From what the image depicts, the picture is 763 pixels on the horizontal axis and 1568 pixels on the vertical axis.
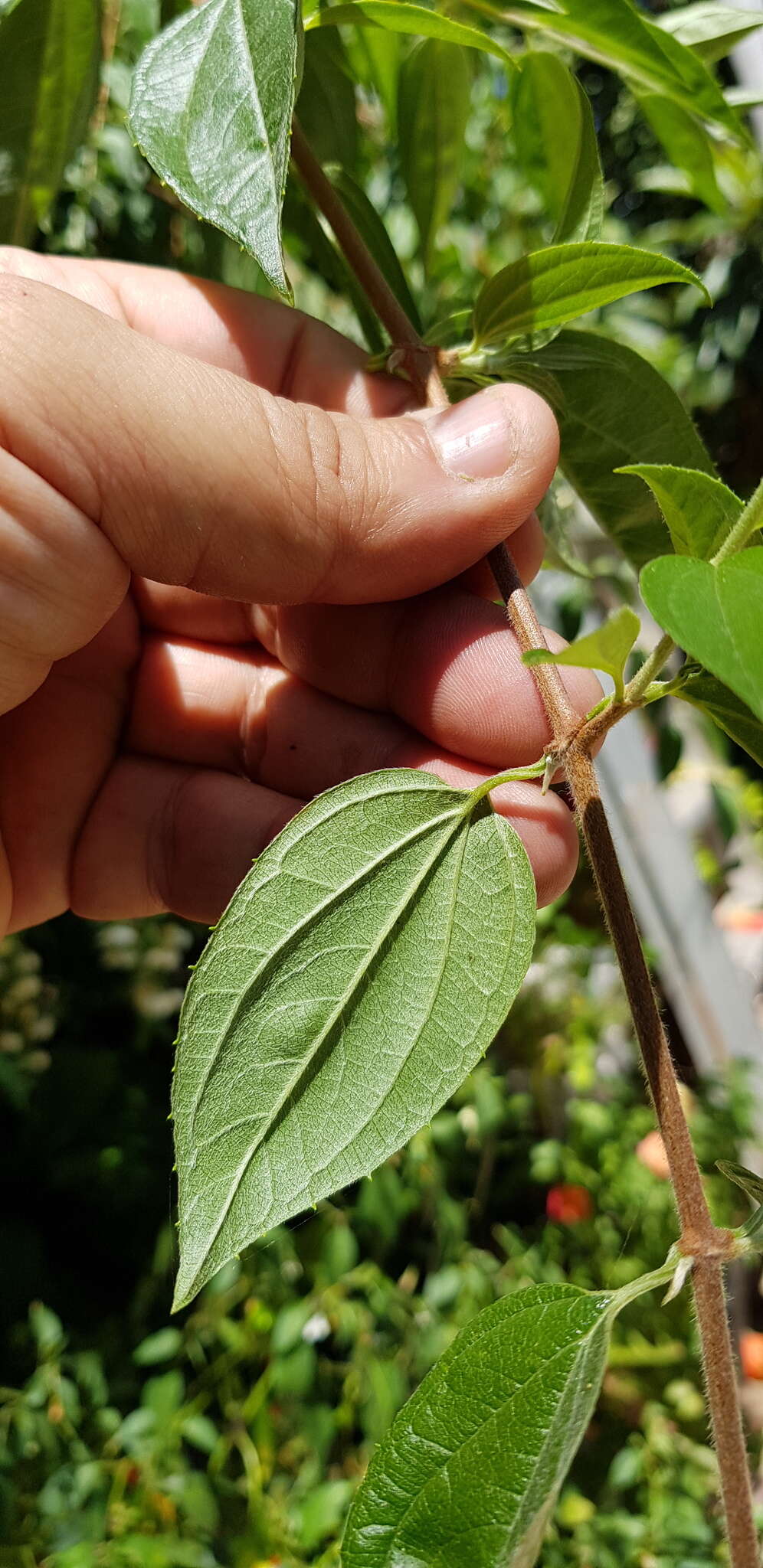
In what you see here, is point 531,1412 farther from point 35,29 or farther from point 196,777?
point 35,29

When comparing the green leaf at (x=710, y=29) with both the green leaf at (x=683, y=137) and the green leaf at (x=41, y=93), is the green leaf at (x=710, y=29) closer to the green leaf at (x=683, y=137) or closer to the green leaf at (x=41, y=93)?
the green leaf at (x=683, y=137)

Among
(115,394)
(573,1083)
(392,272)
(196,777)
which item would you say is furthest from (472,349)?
(573,1083)

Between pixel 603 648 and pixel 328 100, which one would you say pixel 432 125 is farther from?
pixel 603 648

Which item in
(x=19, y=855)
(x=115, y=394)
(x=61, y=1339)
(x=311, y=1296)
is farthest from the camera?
(x=311, y=1296)

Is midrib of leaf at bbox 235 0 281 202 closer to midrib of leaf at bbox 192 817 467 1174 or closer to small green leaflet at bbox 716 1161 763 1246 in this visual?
midrib of leaf at bbox 192 817 467 1174

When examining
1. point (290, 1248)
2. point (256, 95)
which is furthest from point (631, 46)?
point (290, 1248)

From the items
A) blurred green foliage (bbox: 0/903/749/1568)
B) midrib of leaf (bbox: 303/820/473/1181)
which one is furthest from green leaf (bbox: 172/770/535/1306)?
blurred green foliage (bbox: 0/903/749/1568)
